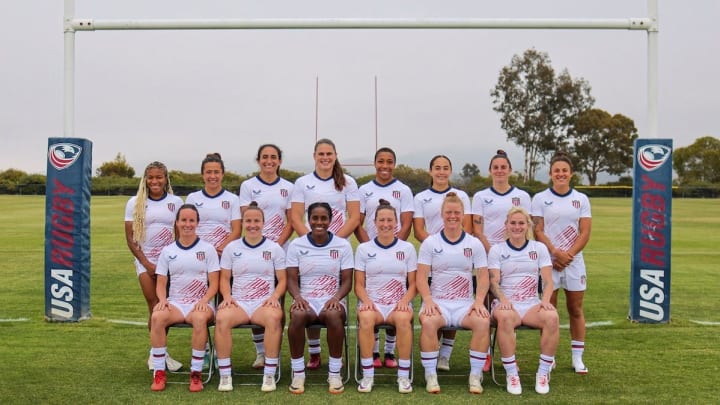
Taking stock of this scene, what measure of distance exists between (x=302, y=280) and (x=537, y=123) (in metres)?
51.1

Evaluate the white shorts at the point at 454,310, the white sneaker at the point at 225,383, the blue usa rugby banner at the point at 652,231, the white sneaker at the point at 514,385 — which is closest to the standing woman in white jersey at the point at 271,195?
the white sneaker at the point at 225,383

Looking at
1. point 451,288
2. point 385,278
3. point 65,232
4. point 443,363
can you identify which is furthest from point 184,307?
point 65,232

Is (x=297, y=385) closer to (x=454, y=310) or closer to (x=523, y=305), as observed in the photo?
(x=454, y=310)

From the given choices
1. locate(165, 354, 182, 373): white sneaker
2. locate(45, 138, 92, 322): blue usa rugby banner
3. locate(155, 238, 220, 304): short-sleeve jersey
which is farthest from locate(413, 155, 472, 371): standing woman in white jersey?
locate(45, 138, 92, 322): blue usa rugby banner

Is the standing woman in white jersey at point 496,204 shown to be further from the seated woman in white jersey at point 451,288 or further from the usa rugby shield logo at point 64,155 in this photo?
the usa rugby shield logo at point 64,155

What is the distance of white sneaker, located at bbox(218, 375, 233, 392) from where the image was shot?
15.5ft

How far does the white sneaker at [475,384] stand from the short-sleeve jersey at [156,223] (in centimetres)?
246

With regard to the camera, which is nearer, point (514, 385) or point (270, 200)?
point (514, 385)

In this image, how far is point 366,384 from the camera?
15.4 ft

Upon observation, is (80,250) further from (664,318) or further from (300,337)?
(664,318)

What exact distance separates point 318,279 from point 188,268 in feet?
2.98

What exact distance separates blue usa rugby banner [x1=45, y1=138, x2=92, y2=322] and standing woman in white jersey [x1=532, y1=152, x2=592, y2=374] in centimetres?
436

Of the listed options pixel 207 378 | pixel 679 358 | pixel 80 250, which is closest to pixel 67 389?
pixel 207 378

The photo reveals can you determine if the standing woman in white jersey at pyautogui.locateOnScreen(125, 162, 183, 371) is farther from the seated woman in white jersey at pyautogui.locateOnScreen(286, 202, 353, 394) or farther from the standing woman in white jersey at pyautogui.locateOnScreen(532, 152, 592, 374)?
the standing woman in white jersey at pyautogui.locateOnScreen(532, 152, 592, 374)
